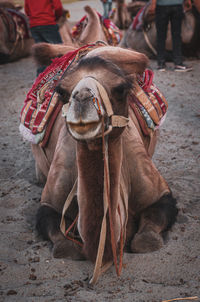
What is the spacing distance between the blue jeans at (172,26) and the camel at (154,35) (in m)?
0.54

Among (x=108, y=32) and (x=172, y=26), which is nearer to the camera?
(x=172, y=26)

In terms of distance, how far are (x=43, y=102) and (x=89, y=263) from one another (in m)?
1.25

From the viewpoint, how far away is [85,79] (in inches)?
67.8

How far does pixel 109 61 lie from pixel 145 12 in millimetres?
6244

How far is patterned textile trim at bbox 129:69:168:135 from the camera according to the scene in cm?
279

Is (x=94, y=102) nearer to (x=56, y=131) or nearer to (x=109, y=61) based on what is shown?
(x=109, y=61)

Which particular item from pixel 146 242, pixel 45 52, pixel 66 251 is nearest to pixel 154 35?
pixel 45 52

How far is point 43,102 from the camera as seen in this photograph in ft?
9.70

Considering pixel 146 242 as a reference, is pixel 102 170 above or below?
above

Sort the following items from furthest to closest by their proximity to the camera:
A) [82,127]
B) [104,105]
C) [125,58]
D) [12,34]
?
[12,34] → [125,58] → [104,105] → [82,127]

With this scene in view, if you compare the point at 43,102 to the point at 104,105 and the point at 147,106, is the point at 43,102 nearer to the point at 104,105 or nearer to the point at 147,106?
the point at 147,106

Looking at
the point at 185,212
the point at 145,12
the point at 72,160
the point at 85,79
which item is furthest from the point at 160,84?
the point at 85,79

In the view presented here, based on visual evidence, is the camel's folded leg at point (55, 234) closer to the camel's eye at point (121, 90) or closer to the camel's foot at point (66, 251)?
the camel's foot at point (66, 251)

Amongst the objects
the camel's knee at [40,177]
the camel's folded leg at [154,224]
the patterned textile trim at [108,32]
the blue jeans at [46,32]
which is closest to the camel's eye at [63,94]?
the camel's folded leg at [154,224]
